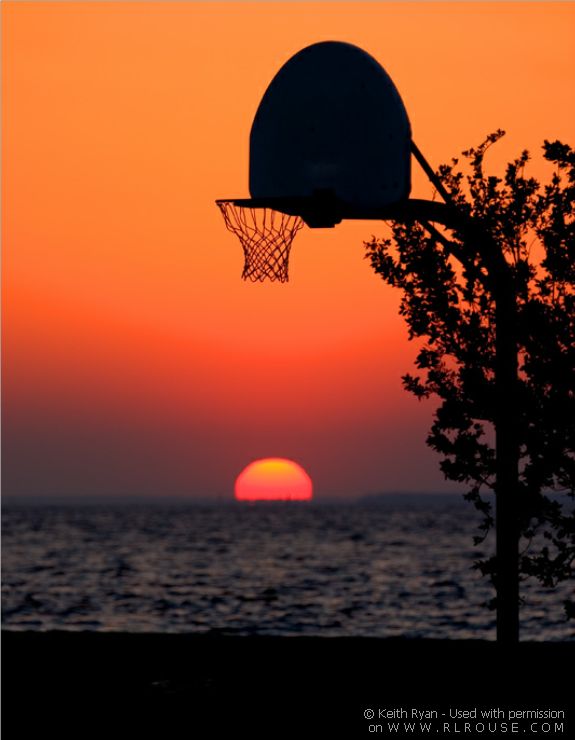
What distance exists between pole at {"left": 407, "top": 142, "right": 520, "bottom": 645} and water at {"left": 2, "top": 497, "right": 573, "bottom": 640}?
1330 cm

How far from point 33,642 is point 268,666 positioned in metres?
3.95

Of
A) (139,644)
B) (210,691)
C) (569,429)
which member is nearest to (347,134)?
(569,429)

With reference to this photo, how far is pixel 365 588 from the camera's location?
56625mm

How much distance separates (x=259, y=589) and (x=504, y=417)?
4232cm

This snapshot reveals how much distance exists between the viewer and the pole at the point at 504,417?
48.3 ft

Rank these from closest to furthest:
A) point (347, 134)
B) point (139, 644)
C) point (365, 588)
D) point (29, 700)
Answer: point (347, 134), point (29, 700), point (139, 644), point (365, 588)

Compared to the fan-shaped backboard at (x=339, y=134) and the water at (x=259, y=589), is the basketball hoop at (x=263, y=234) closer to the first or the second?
the fan-shaped backboard at (x=339, y=134)

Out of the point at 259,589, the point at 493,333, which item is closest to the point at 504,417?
the point at 493,333

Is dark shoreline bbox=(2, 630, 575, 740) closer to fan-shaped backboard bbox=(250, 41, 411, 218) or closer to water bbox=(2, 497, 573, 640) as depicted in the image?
fan-shaped backboard bbox=(250, 41, 411, 218)

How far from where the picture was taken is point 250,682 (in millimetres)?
15812

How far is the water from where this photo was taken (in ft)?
132

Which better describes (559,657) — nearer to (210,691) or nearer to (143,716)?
(210,691)

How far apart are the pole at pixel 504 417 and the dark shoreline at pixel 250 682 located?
568 mm

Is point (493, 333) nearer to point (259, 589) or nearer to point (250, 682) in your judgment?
point (250, 682)
